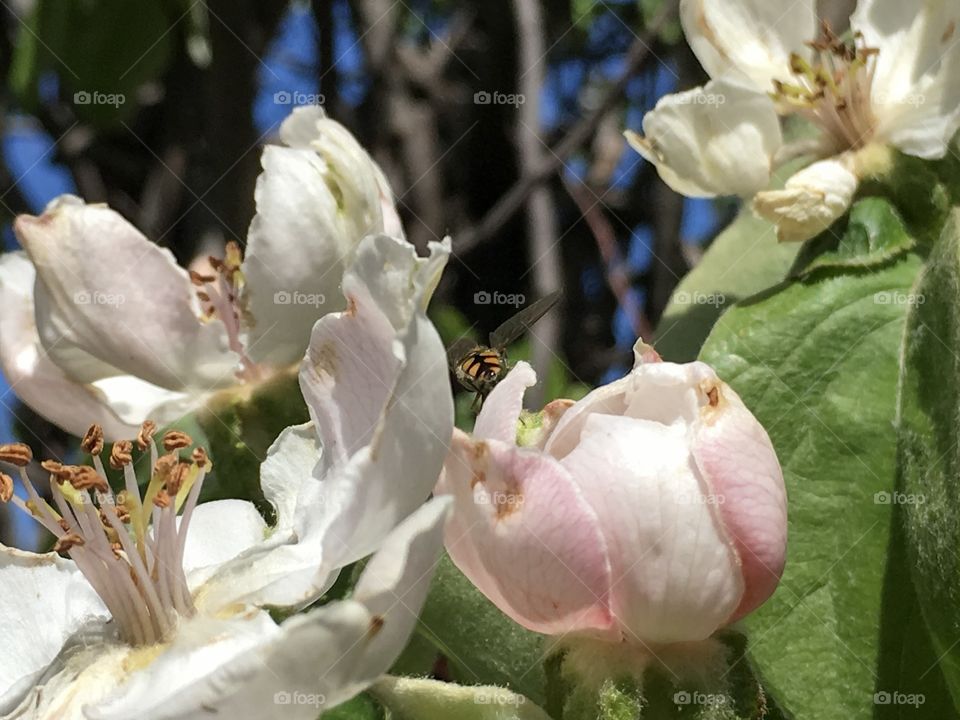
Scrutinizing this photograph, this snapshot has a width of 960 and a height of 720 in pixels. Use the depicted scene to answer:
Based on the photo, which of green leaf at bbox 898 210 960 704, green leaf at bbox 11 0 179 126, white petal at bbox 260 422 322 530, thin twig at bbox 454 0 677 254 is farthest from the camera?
thin twig at bbox 454 0 677 254

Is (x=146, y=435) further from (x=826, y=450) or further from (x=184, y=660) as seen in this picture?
(x=826, y=450)

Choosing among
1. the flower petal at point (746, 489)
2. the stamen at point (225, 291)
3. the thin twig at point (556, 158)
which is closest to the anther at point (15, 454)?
the stamen at point (225, 291)

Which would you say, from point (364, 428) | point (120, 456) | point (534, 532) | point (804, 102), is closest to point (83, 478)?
point (120, 456)

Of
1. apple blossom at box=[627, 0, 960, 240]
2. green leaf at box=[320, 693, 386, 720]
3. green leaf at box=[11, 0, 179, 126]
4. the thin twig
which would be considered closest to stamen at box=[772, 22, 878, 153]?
apple blossom at box=[627, 0, 960, 240]

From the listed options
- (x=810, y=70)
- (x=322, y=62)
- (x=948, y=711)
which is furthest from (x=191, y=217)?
(x=948, y=711)

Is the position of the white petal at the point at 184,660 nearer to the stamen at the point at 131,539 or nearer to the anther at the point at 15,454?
the stamen at the point at 131,539

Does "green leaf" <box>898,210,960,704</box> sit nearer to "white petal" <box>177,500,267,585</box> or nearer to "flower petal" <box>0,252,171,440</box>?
"white petal" <box>177,500,267,585</box>
